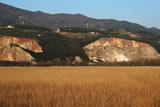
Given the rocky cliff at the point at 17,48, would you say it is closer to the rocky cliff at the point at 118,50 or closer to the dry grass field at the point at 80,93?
the rocky cliff at the point at 118,50

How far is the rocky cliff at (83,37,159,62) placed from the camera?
9375 centimetres

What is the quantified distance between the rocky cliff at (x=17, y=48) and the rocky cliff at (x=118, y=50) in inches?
988

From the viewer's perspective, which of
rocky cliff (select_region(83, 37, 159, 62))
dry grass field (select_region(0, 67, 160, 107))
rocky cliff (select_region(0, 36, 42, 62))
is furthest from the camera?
rocky cliff (select_region(83, 37, 159, 62))

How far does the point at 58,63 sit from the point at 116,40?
39.2 metres

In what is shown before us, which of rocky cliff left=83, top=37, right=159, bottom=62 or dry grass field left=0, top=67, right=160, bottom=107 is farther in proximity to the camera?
rocky cliff left=83, top=37, right=159, bottom=62

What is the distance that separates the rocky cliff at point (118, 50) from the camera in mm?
93750

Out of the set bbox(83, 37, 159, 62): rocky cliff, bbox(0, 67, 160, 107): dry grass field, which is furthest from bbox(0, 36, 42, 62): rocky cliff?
bbox(0, 67, 160, 107): dry grass field

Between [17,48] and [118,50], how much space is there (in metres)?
45.7

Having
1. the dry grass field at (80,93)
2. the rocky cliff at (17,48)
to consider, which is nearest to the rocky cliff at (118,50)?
the rocky cliff at (17,48)

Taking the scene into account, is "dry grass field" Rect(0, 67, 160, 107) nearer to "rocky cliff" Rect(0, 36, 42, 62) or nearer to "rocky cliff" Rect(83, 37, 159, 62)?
"rocky cliff" Rect(0, 36, 42, 62)

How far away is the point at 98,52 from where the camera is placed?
95125 millimetres

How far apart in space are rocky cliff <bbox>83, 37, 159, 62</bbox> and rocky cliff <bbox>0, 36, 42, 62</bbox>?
25.1m

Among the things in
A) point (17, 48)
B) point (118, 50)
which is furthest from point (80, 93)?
point (118, 50)

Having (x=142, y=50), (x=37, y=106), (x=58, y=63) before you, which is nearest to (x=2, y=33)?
(x=58, y=63)
